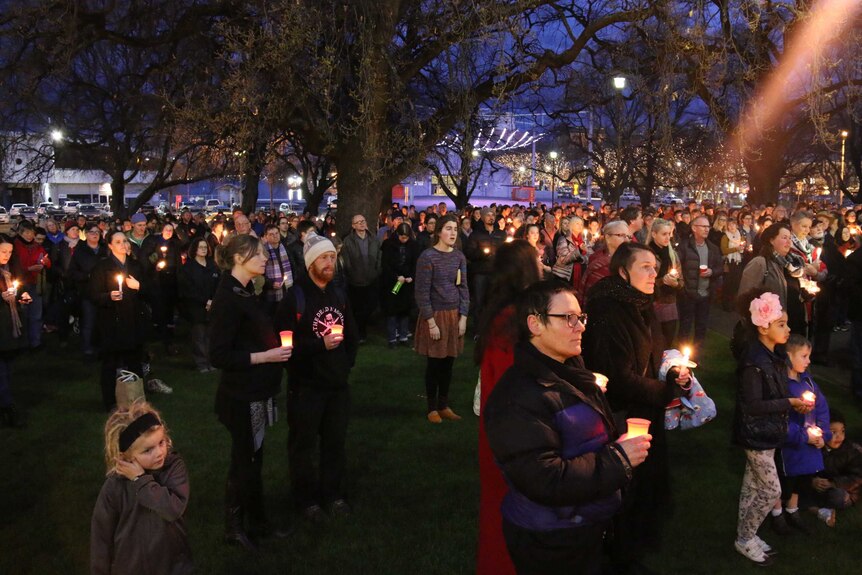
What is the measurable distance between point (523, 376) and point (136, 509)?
5.74 ft

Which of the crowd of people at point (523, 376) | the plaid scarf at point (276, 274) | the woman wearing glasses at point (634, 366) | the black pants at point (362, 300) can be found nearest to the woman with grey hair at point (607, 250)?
the crowd of people at point (523, 376)

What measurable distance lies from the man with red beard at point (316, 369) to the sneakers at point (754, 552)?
2.72 meters

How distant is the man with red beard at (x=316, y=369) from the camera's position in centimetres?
483

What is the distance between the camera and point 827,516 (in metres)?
5.11

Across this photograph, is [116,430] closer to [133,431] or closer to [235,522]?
[133,431]

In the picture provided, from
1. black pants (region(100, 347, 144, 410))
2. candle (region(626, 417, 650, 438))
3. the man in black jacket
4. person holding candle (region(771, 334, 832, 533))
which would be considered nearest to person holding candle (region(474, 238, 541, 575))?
candle (region(626, 417, 650, 438))

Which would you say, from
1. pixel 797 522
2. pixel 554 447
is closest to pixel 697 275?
pixel 797 522

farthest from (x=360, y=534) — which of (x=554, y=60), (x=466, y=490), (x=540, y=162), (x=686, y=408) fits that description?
(x=540, y=162)

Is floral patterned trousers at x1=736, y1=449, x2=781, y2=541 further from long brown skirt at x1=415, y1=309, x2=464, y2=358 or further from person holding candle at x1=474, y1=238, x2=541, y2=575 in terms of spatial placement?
long brown skirt at x1=415, y1=309, x2=464, y2=358

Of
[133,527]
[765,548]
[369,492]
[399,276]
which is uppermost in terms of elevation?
[399,276]

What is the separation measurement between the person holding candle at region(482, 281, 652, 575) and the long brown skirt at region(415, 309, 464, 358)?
4047 millimetres

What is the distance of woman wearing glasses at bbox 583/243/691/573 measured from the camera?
397 centimetres

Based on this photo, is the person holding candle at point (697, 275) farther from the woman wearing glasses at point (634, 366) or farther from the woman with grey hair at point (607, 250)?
the woman wearing glasses at point (634, 366)

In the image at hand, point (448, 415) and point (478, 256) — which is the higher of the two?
point (478, 256)
